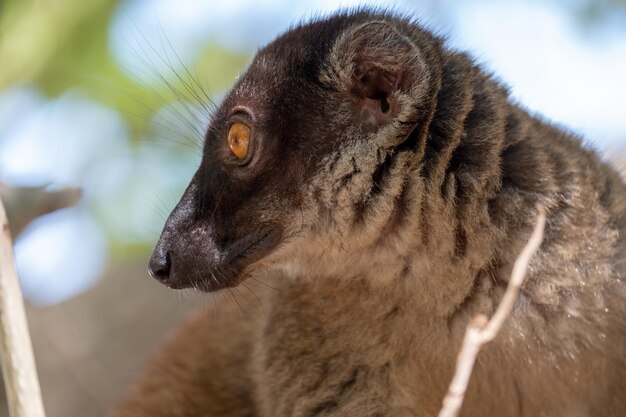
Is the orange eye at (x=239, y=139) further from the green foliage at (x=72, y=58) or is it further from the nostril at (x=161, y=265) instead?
the green foliage at (x=72, y=58)

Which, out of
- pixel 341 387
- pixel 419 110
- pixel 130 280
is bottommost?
pixel 130 280

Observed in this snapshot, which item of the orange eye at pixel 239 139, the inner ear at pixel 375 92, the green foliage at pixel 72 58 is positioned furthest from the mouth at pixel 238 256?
the green foliage at pixel 72 58

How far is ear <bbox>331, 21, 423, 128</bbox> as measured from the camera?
3842mm

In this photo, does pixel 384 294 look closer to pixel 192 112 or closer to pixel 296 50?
pixel 296 50

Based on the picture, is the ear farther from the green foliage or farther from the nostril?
the green foliage

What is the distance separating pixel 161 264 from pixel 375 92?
1105 millimetres

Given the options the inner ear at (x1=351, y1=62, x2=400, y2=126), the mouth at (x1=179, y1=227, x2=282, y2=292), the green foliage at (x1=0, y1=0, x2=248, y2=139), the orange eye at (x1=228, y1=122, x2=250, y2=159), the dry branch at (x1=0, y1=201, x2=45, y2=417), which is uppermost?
the inner ear at (x1=351, y1=62, x2=400, y2=126)

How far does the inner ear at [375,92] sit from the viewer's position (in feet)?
12.7

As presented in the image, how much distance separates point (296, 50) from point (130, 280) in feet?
16.5

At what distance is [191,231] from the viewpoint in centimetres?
392

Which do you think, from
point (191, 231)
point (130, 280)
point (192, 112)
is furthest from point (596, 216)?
point (130, 280)

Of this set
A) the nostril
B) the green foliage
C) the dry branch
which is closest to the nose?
the nostril

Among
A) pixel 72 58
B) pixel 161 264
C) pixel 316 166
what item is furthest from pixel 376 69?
pixel 72 58

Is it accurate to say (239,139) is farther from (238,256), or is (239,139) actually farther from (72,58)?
(72,58)
